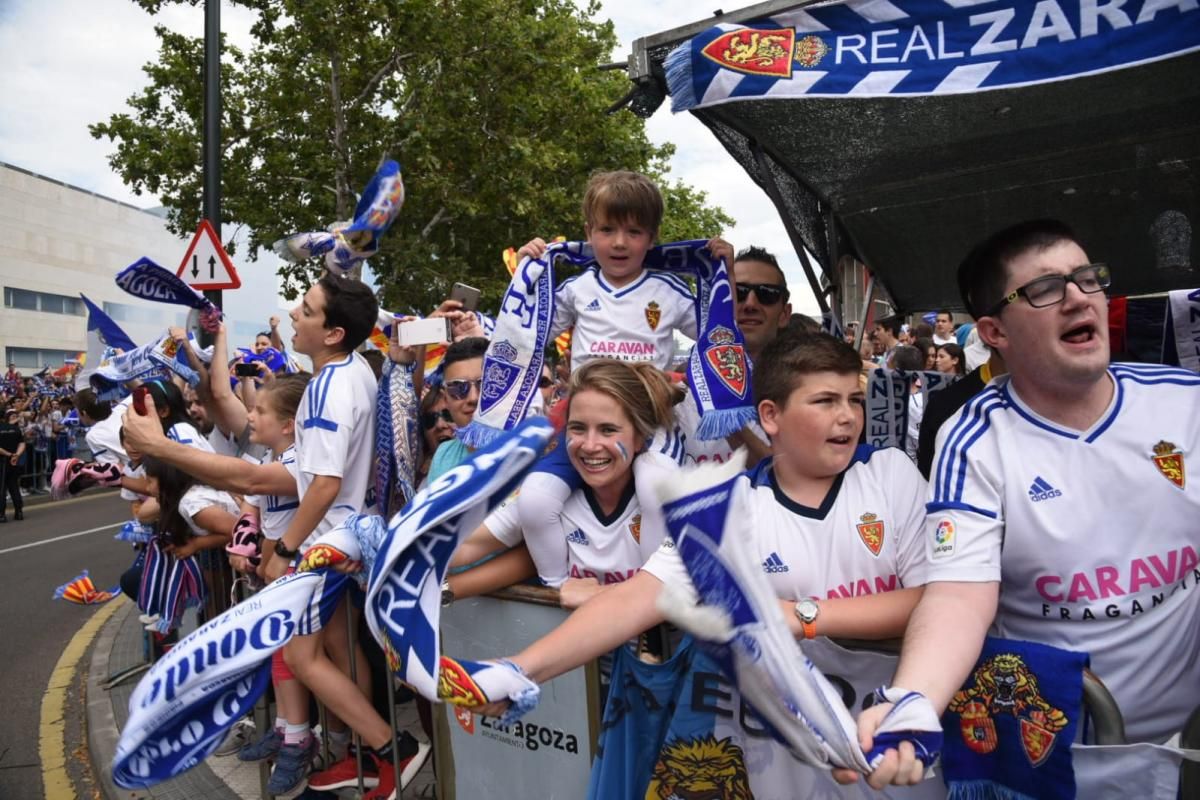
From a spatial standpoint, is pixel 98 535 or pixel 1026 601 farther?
pixel 98 535

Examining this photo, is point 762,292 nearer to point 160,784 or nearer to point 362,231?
point 362,231

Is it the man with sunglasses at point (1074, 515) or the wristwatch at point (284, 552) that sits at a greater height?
the man with sunglasses at point (1074, 515)

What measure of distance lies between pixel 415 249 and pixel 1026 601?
15430 mm

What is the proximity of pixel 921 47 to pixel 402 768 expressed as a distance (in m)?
3.27

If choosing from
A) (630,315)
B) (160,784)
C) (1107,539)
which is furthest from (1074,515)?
(160,784)

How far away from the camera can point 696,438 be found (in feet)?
11.1

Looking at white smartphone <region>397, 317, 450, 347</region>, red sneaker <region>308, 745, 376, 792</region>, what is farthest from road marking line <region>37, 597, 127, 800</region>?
white smartphone <region>397, 317, 450, 347</region>

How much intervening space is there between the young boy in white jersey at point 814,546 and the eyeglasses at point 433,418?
2.19 metres

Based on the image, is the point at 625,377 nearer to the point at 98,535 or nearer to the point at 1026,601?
the point at 1026,601

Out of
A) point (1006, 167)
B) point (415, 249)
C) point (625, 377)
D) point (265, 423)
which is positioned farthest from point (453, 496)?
point (415, 249)

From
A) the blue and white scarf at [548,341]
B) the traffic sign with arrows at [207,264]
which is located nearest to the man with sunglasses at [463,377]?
the blue and white scarf at [548,341]

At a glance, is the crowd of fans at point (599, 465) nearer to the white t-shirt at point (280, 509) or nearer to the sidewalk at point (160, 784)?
the white t-shirt at point (280, 509)

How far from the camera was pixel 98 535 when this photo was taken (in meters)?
12.4

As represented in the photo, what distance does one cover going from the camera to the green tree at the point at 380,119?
15.3 m
